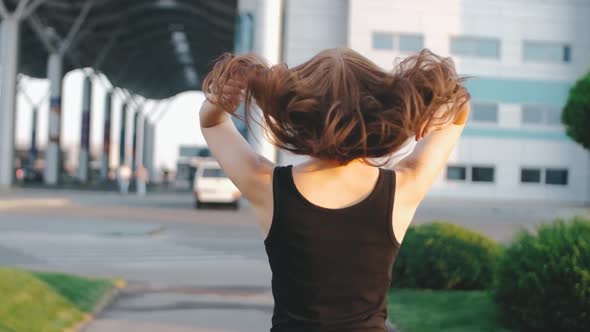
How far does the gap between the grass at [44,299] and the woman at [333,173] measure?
15.5 ft

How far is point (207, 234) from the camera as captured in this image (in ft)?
57.7

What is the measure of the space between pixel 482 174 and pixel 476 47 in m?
7.49

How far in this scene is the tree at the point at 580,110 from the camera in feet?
43.9

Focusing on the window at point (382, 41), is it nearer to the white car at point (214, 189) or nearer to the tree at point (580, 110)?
the white car at point (214, 189)

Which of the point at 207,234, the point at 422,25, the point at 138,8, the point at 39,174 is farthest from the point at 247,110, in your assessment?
the point at 39,174

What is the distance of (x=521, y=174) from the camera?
40.6 meters

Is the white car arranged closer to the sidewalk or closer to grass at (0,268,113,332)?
the sidewalk

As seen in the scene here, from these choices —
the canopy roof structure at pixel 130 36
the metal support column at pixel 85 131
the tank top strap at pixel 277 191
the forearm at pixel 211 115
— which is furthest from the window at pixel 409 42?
the tank top strap at pixel 277 191

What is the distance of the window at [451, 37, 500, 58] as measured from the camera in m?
40.1

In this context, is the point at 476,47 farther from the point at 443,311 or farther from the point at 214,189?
the point at 443,311

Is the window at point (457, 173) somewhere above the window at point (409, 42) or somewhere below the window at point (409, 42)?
below

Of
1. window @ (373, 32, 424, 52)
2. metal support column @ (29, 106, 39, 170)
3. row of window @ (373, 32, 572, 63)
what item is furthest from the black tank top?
metal support column @ (29, 106, 39, 170)

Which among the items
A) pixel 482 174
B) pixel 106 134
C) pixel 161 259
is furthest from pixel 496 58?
pixel 106 134

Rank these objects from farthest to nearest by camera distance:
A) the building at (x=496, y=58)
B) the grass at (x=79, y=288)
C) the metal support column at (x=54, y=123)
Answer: the metal support column at (x=54, y=123)
the building at (x=496, y=58)
the grass at (x=79, y=288)
